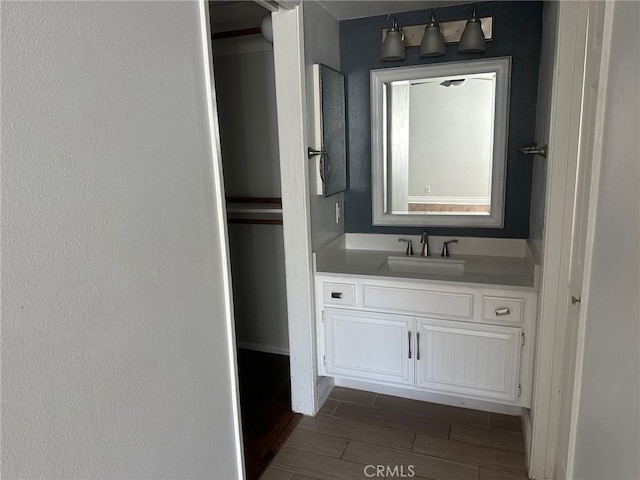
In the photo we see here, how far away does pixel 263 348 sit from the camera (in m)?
3.19

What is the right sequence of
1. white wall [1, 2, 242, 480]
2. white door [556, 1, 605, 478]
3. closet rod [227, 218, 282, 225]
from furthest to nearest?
closet rod [227, 218, 282, 225], white door [556, 1, 605, 478], white wall [1, 2, 242, 480]

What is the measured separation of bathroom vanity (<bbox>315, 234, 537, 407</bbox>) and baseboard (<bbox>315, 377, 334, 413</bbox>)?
100mm

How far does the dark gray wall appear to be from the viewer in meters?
2.29

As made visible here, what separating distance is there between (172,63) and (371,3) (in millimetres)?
1489

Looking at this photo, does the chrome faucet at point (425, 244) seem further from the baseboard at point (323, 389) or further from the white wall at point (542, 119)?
the baseboard at point (323, 389)

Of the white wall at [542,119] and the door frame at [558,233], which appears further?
the white wall at [542,119]

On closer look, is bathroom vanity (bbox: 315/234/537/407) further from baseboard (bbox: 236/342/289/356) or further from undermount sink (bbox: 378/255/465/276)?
baseboard (bbox: 236/342/289/356)

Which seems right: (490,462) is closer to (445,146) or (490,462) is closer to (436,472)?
(436,472)

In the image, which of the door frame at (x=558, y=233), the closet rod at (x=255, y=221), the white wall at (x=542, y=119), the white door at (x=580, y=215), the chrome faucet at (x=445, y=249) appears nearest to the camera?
the white door at (x=580, y=215)

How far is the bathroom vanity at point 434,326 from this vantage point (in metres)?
2.08

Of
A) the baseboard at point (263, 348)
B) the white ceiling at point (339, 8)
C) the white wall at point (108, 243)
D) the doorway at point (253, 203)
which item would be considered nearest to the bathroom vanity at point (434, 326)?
the doorway at point (253, 203)

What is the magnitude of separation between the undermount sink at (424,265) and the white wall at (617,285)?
47.5 inches

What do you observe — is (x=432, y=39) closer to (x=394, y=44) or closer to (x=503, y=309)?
(x=394, y=44)

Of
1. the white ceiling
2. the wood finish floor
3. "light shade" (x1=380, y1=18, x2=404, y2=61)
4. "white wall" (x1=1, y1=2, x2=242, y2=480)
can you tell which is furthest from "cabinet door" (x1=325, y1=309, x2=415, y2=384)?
the white ceiling
